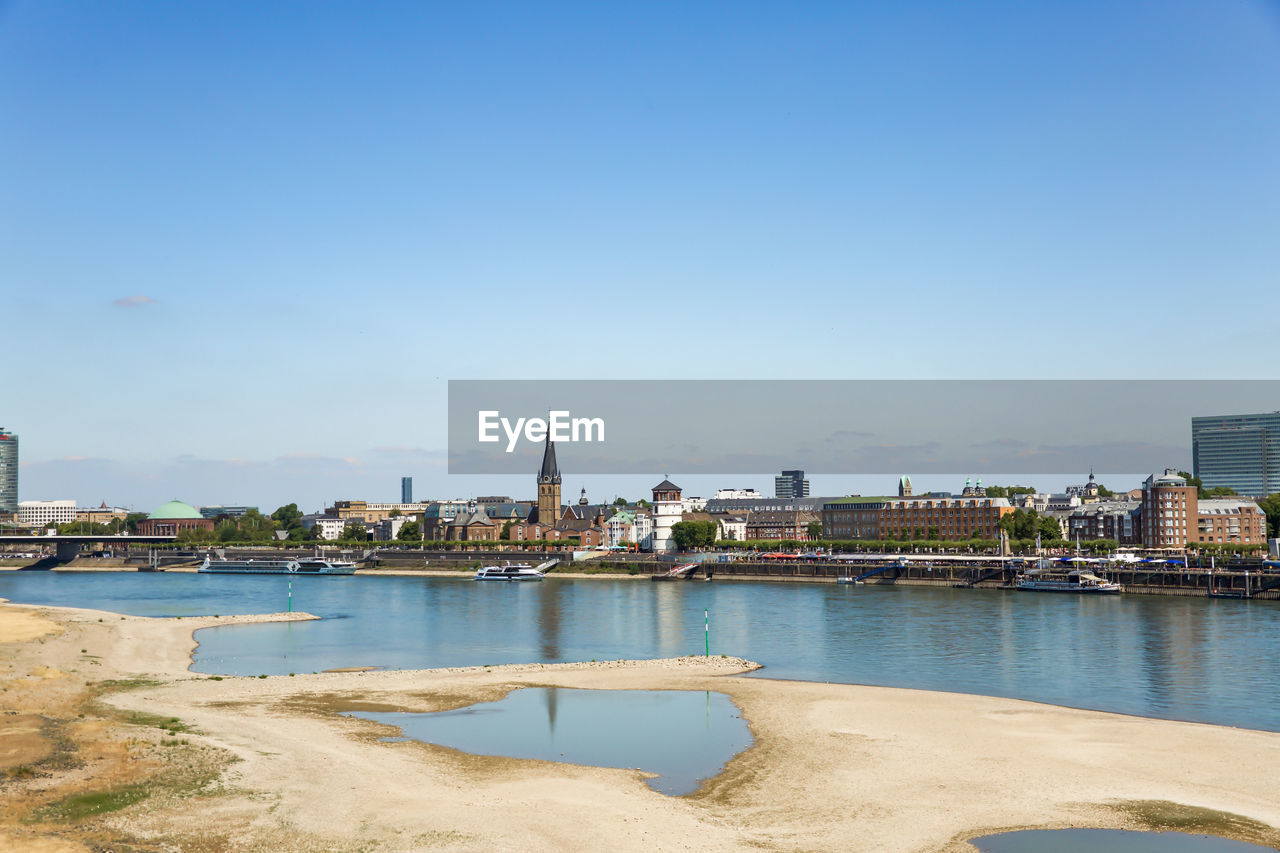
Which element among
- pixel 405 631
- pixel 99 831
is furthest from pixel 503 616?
pixel 99 831

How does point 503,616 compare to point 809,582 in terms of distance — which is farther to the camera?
point 809,582

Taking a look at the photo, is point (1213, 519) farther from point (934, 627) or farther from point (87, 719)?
point (87, 719)

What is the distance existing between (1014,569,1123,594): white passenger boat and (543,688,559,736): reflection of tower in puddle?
76.9 meters

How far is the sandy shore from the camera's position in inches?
1013

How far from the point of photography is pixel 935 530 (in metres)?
187

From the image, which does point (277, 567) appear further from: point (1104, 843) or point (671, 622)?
point (1104, 843)

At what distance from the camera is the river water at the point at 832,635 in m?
50.4

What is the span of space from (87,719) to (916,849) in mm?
29053

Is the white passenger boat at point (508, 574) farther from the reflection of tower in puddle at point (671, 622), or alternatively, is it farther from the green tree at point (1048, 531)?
the green tree at point (1048, 531)

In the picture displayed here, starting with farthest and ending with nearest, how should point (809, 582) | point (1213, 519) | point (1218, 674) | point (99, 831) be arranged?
point (1213, 519) < point (809, 582) < point (1218, 674) < point (99, 831)

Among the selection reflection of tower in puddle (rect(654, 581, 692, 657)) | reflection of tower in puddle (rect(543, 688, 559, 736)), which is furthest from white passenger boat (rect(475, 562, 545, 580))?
reflection of tower in puddle (rect(543, 688, 559, 736))

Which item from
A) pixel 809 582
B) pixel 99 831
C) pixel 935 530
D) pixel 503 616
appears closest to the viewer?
pixel 99 831

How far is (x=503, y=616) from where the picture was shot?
87.4 meters

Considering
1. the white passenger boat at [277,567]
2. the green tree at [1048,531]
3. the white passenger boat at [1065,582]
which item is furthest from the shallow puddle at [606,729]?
the green tree at [1048,531]
